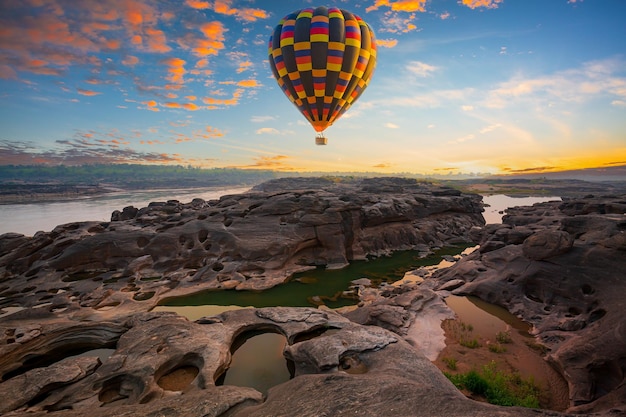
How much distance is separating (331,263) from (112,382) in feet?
Answer: 68.2

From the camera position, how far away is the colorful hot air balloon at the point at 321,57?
2438 centimetres

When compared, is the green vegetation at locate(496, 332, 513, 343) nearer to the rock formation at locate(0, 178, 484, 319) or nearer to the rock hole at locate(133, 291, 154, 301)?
the rock formation at locate(0, 178, 484, 319)

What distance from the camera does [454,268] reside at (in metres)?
22.1

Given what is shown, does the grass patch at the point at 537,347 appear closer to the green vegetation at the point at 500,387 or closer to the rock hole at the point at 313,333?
the green vegetation at the point at 500,387

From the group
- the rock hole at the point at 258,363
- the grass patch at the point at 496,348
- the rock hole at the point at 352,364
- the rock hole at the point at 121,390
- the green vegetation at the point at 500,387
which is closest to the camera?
the rock hole at the point at 121,390

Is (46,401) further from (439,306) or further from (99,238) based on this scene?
(99,238)

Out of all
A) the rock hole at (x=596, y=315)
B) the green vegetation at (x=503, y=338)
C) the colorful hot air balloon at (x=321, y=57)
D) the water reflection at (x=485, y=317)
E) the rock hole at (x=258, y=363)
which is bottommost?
the water reflection at (x=485, y=317)

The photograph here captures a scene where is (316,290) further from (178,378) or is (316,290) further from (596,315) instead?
(596,315)

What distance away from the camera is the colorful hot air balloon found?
2438cm

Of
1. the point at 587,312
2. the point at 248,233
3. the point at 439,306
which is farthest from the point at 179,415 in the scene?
the point at 248,233

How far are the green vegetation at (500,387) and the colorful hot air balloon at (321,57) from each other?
23730mm

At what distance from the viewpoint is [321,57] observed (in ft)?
80.6

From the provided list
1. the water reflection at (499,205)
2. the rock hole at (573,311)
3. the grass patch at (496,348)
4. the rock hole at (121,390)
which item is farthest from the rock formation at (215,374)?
the water reflection at (499,205)

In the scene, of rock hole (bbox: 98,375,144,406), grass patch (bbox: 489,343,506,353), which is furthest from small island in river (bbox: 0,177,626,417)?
grass patch (bbox: 489,343,506,353)
